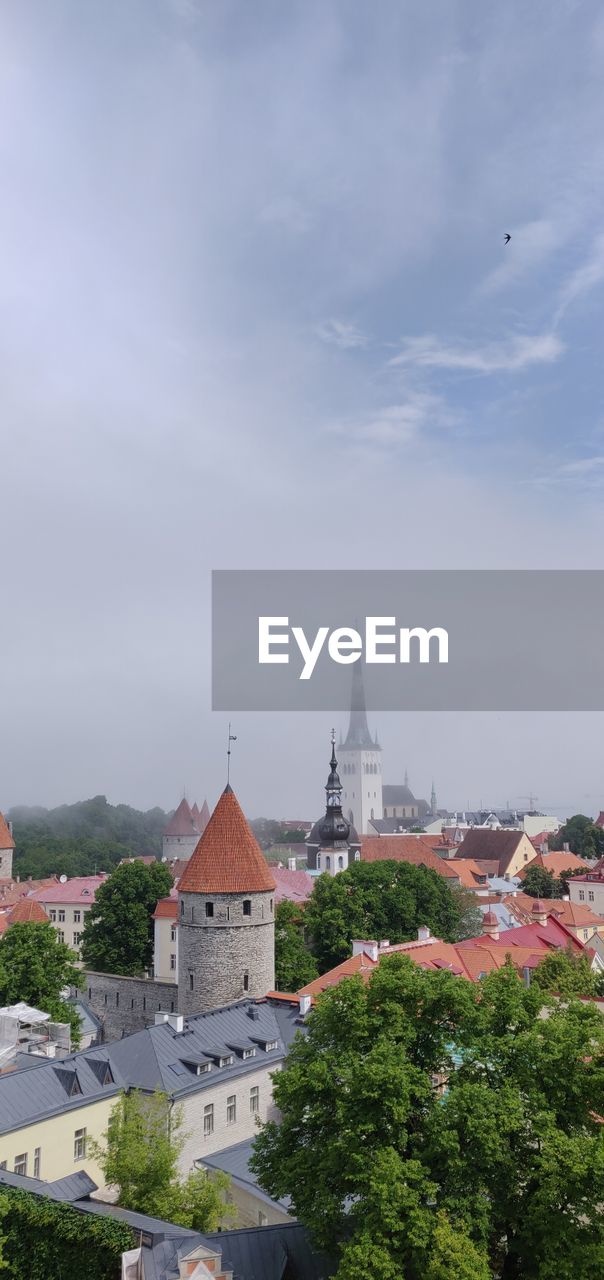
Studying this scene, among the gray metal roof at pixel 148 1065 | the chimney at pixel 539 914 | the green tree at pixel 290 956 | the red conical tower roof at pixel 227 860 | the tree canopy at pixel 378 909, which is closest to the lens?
the gray metal roof at pixel 148 1065

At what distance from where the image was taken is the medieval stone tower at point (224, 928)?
32.7 m

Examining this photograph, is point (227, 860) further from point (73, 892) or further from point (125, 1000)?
point (73, 892)

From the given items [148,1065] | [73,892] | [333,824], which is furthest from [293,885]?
[148,1065]

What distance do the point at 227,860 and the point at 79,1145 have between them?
12.6m

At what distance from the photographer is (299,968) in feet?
129

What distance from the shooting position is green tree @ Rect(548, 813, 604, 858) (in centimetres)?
10844

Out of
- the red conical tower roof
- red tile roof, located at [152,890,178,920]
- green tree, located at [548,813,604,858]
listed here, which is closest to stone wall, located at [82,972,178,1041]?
red tile roof, located at [152,890,178,920]

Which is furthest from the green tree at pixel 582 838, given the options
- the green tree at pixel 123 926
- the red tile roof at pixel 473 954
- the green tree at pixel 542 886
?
the green tree at pixel 123 926

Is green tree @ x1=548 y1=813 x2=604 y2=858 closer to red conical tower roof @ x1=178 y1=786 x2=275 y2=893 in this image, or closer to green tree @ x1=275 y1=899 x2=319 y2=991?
green tree @ x1=275 y1=899 x2=319 y2=991

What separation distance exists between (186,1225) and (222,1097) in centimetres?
895

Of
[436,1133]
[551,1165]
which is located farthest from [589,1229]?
[436,1133]

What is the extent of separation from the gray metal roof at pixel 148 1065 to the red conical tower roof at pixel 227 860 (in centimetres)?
406

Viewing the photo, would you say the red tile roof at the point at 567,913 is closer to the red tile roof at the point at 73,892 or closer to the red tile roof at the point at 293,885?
the red tile roof at the point at 293,885

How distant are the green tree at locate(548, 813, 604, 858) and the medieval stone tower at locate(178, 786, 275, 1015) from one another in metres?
78.7
